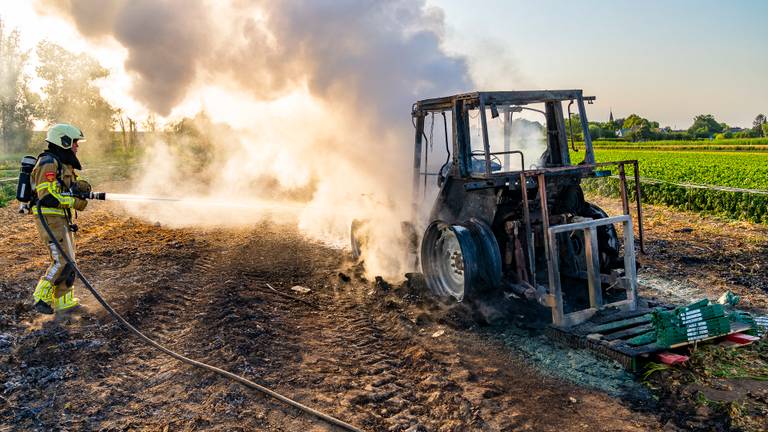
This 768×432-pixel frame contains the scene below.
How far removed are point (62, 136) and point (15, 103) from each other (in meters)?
51.9

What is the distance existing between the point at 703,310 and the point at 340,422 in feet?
10.8

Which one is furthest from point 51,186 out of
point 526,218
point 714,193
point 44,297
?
point 714,193

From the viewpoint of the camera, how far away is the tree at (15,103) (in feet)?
154

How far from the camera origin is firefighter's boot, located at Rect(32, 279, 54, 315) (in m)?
6.27

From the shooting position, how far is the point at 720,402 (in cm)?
402

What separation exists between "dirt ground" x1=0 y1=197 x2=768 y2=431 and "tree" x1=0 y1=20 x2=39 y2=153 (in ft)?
156

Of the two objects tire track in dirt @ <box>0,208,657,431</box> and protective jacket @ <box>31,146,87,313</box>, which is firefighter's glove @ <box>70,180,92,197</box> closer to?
protective jacket @ <box>31,146,87,313</box>

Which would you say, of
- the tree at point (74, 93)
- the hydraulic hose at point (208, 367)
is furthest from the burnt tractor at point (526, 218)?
the tree at point (74, 93)

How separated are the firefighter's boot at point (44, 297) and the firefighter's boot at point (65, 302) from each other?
118mm

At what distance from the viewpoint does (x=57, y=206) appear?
→ 6477 mm

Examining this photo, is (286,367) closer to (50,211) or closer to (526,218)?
(526,218)

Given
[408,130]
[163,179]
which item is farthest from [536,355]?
[163,179]

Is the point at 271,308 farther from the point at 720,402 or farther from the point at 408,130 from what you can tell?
the point at 720,402

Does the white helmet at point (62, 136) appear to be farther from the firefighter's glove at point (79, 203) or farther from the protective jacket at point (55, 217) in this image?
the firefighter's glove at point (79, 203)
